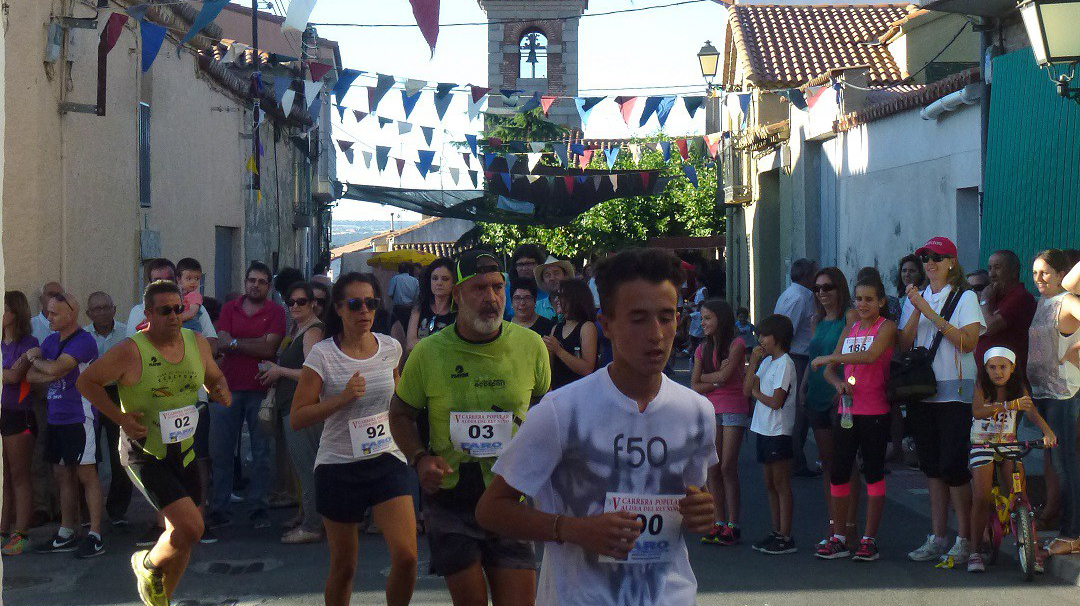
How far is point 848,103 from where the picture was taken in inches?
805

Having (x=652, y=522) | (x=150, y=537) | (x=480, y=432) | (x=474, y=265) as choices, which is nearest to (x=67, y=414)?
(x=150, y=537)

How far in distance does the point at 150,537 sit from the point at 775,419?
14.0 feet

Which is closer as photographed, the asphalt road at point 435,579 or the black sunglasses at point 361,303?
the black sunglasses at point 361,303

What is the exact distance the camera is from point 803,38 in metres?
30.1

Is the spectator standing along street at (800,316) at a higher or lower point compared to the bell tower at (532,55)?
lower

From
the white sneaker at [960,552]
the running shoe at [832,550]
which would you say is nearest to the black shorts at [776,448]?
the running shoe at [832,550]

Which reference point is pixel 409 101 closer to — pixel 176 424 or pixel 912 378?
pixel 912 378

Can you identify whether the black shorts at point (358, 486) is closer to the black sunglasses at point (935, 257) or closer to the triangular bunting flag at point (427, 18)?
the black sunglasses at point (935, 257)

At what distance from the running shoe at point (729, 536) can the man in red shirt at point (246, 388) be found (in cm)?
330

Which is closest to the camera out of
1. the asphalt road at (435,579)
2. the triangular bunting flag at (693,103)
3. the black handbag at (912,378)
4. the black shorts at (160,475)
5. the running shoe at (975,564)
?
the black shorts at (160,475)

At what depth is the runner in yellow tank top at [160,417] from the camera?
605 centimetres

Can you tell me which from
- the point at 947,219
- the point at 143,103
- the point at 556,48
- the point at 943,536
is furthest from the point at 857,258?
the point at 556,48

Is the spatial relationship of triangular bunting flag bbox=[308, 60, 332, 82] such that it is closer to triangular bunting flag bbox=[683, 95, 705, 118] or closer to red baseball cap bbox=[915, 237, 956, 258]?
triangular bunting flag bbox=[683, 95, 705, 118]

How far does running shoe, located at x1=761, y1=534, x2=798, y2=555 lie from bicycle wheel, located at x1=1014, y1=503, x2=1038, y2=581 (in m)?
1.43
